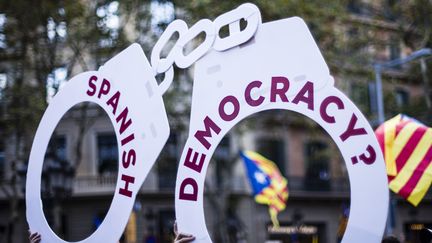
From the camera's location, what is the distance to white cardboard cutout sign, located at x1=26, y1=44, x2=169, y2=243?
20.9ft

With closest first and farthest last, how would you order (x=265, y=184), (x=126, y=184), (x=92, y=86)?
1. (x=126, y=184)
2. (x=92, y=86)
3. (x=265, y=184)

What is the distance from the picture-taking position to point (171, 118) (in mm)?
23141

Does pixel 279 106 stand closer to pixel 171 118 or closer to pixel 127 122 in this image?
pixel 127 122

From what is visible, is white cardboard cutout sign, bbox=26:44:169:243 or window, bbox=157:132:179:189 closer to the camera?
white cardboard cutout sign, bbox=26:44:169:243

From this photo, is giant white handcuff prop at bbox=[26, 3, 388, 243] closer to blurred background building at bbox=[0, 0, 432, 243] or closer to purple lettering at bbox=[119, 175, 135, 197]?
purple lettering at bbox=[119, 175, 135, 197]

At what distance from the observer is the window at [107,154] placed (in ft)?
95.5

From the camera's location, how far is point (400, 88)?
115ft

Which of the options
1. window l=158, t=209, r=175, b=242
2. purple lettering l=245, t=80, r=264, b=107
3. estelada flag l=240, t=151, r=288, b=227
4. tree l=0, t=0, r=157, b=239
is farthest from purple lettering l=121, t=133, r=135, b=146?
Answer: window l=158, t=209, r=175, b=242

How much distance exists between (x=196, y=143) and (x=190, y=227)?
2.44 feet

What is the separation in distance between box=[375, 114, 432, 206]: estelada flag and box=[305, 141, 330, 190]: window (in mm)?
22964

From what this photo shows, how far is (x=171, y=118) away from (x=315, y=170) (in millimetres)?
12070

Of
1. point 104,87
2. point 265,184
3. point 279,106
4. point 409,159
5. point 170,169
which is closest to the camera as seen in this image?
point 279,106

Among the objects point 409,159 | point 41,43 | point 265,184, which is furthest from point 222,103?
point 41,43

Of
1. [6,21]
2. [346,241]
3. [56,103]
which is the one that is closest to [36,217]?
[56,103]
